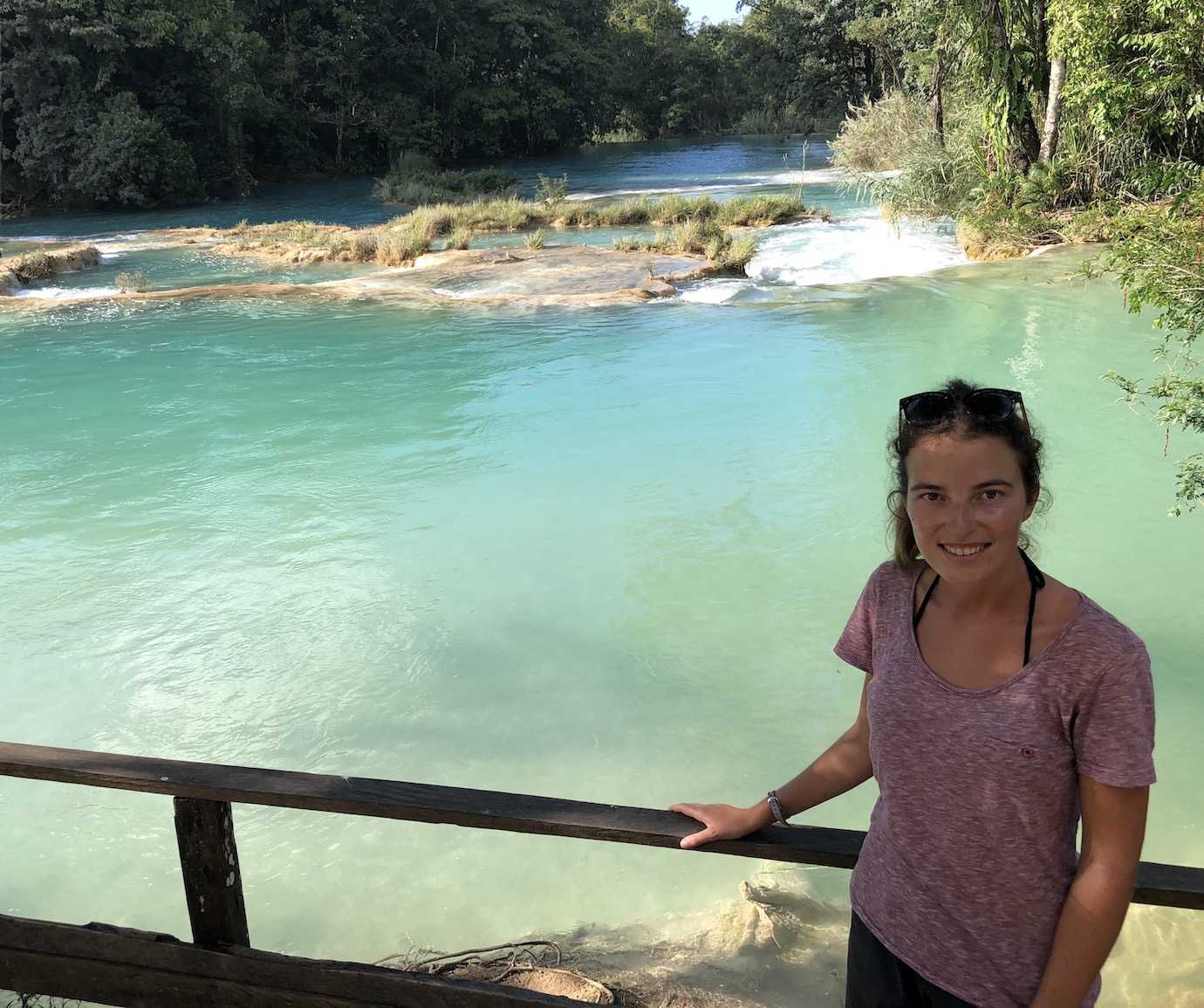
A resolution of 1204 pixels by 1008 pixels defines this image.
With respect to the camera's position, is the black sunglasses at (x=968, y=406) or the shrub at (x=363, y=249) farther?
the shrub at (x=363, y=249)

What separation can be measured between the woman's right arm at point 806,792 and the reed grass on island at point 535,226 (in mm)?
15476

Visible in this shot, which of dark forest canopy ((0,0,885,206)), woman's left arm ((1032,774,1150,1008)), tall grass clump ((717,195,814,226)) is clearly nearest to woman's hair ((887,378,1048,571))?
woman's left arm ((1032,774,1150,1008))

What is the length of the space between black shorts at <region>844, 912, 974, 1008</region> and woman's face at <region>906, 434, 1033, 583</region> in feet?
1.78

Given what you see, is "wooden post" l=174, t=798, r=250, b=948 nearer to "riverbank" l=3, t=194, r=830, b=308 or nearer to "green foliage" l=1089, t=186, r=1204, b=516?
"green foliage" l=1089, t=186, r=1204, b=516

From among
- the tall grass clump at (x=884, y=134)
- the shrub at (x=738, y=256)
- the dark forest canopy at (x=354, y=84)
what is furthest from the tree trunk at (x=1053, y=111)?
the dark forest canopy at (x=354, y=84)

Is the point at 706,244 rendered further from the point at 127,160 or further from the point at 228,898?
the point at 127,160

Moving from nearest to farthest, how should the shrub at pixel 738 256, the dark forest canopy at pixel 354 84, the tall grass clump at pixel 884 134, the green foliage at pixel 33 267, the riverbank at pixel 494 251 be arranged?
the riverbank at pixel 494 251, the shrub at pixel 738 256, the green foliage at pixel 33 267, the tall grass clump at pixel 884 134, the dark forest canopy at pixel 354 84

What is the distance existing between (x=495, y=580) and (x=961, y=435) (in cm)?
550

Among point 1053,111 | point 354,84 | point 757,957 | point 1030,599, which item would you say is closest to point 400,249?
point 1053,111

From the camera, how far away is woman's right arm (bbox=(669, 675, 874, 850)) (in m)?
1.70

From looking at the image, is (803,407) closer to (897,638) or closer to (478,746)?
(478,746)

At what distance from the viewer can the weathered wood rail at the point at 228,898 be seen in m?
1.80

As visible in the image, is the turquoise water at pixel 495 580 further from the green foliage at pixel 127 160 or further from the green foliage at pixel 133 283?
the green foliage at pixel 127 160

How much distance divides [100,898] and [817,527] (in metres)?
4.88
